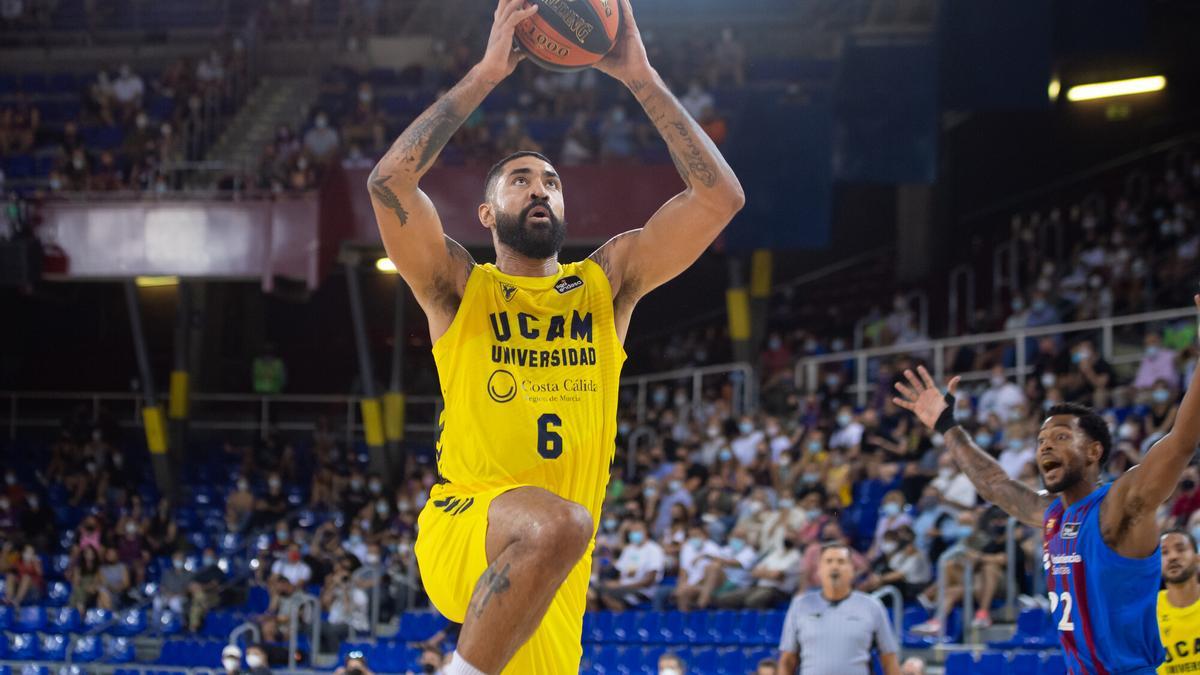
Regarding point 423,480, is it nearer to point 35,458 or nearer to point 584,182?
point 584,182

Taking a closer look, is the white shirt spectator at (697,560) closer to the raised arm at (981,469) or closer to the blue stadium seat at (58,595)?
the raised arm at (981,469)

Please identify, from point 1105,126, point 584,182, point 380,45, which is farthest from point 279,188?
point 1105,126

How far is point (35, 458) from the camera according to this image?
85.8 ft

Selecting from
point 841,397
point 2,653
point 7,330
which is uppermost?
point 7,330

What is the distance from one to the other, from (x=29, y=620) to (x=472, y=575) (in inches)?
676

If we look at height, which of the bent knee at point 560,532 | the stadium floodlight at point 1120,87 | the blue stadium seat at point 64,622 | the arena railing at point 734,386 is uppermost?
the stadium floodlight at point 1120,87

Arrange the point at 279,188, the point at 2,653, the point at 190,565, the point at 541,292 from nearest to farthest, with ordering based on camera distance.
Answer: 1. the point at 541,292
2. the point at 2,653
3. the point at 190,565
4. the point at 279,188

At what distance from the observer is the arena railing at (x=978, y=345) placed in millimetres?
16172

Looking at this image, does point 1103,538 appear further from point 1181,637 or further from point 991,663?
point 991,663

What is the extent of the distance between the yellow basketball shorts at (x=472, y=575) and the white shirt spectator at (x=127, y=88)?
23305 millimetres

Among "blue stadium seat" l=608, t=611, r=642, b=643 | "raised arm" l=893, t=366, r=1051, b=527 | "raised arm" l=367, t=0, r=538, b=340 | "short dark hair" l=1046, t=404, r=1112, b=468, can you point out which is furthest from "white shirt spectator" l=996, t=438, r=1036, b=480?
"raised arm" l=367, t=0, r=538, b=340

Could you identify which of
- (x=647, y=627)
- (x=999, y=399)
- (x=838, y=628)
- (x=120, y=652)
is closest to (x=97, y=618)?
(x=120, y=652)

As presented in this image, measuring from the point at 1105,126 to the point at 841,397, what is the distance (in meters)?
11.0

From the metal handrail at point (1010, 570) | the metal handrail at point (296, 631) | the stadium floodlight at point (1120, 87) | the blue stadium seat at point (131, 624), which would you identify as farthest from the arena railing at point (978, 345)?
the blue stadium seat at point (131, 624)
